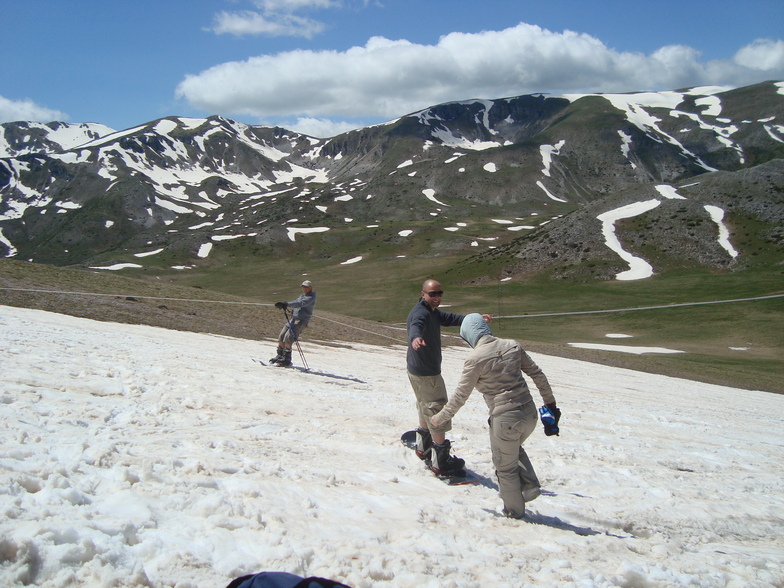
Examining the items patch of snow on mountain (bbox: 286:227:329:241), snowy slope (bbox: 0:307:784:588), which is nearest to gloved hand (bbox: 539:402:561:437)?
snowy slope (bbox: 0:307:784:588)

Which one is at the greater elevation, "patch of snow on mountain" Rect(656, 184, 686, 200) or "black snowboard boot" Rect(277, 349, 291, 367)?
"patch of snow on mountain" Rect(656, 184, 686, 200)

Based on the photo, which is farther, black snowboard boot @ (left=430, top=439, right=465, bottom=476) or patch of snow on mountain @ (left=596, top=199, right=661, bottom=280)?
patch of snow on mountain @ (left=596, top=199, right=661, bottom=280)

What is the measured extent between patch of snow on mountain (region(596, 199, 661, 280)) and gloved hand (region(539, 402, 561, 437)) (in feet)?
236

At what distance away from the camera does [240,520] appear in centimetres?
559

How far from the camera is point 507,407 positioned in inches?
281

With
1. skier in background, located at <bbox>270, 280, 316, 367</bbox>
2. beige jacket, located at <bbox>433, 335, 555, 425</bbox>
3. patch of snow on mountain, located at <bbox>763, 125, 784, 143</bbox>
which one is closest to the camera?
beige jacket, located at <bbox>433, 335, 555, 425</bbox>

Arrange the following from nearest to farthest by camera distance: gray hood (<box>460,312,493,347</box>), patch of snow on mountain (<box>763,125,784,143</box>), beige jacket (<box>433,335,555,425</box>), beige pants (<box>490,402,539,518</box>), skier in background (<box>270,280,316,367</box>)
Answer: beige pants (<box>490,402,539,518</box>), beige jacket (<box>433,335,555,425</box>), gray hood (<box>460,312,493,347</box>), skier in background (<box>270,280,316,367</box>), patch of snow on mountain (<box>763,125,784,143</box>)

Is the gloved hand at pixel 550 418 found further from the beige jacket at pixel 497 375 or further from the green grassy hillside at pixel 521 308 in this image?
the green grassy hillside at pixel 521 308

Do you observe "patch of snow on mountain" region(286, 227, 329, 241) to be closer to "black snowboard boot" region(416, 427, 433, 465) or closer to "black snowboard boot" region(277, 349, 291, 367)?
"black snowboard boot" region(277, 349, 291, 367)

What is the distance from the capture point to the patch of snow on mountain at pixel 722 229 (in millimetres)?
75625

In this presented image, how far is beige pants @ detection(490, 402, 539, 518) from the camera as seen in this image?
7.08 metres

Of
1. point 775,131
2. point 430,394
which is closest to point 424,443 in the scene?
point 430,394

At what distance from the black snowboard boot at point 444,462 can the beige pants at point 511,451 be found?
51.4 inches

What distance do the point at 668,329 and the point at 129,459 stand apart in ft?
171
